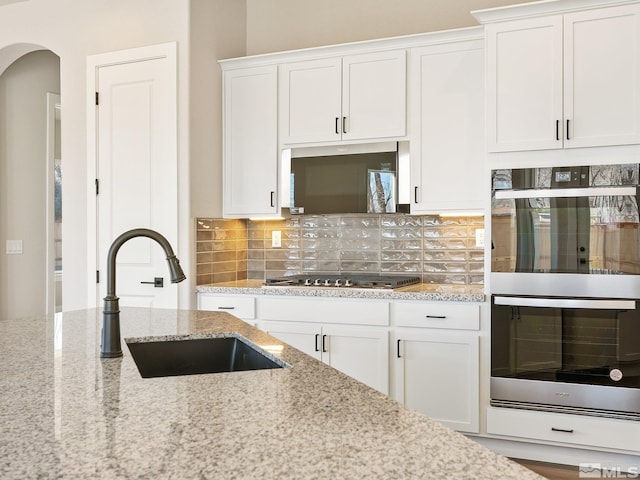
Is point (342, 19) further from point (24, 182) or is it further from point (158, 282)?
point (24, 182)

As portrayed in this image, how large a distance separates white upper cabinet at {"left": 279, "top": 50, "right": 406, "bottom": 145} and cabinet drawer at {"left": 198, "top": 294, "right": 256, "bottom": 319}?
104 centimetres

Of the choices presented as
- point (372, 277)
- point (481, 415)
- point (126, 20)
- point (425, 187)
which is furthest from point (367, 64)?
point (481, 415)

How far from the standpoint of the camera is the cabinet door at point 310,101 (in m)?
3.80

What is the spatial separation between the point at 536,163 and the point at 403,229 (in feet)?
3.55

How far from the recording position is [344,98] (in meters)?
3.77

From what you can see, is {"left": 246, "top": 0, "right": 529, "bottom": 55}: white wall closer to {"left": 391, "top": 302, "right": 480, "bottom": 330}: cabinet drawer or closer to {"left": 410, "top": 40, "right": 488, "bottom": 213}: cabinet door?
{"left": 410, "top": 40, "right": 488, "bottom": 213}: cabinet door

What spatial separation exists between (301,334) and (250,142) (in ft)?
4.32

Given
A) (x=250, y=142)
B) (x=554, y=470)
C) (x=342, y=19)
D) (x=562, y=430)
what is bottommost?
(x=554, y=470)

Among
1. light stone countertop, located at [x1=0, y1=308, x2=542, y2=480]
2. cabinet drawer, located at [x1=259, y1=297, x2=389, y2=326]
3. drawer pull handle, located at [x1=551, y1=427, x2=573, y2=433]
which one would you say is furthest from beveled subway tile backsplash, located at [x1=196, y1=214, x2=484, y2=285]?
light stone countertop, located at [x1=0, y1=308, x2=542, y2=480]

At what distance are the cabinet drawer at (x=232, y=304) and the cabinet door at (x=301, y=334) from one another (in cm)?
13

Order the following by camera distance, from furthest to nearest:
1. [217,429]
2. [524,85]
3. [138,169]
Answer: [138,169] → [524,85] → [217,429]

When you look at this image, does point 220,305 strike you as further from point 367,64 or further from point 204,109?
point 367,64

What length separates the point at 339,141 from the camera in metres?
3.79

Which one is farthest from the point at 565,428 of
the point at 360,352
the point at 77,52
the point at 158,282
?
the point at 77,52
